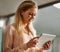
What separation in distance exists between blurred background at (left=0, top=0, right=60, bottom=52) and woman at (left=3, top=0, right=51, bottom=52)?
0.34m

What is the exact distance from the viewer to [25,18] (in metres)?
1.35

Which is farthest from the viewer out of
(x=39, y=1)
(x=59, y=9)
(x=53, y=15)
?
(x=53, y=15)

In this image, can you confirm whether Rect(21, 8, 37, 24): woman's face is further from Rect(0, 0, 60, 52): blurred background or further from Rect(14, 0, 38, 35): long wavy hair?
Rect(0, 0, 60, 52): blurred background

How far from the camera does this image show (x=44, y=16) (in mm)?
2830

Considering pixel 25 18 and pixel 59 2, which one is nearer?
pixel 25 18

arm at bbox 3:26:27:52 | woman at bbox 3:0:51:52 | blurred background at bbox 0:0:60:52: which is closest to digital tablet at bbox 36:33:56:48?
woman at bbox 3:0:51:52

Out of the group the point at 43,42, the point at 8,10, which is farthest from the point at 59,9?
the point at 43,42

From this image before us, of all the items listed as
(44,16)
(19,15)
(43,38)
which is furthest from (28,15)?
(44,16)

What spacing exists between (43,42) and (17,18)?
1.07ft

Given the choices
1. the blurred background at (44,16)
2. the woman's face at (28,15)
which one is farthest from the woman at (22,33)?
the blurred background at (44,16)

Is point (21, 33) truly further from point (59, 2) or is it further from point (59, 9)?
point (59, 9)

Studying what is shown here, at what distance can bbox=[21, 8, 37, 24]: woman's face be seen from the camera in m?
1.35

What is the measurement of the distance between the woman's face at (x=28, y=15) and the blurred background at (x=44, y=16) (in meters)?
0.34

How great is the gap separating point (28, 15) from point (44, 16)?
1.51 metres
